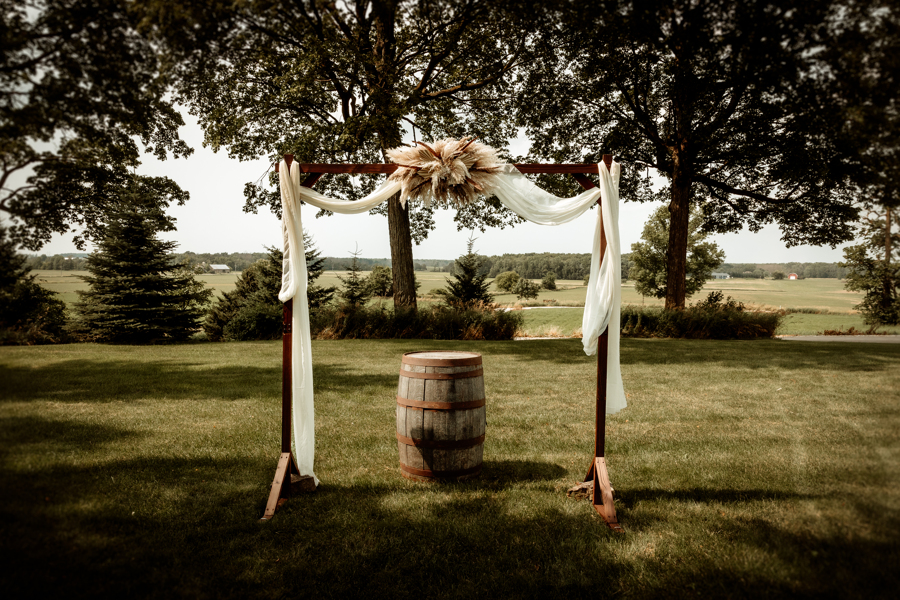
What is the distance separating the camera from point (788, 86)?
10.7ft

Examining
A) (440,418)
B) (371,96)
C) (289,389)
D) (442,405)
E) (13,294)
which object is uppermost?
(371,96)

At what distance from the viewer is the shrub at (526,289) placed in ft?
151

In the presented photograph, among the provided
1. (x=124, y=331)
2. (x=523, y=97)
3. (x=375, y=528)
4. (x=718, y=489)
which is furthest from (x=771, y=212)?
(x=124, y=331)

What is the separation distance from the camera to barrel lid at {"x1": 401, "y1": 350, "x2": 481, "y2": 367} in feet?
15.0

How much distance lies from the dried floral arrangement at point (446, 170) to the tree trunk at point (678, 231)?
577 inches

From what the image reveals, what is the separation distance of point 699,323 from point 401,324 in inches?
410

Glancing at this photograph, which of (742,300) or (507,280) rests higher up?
(507,280)

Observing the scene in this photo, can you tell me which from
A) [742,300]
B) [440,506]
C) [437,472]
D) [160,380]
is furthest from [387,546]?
[742,300]

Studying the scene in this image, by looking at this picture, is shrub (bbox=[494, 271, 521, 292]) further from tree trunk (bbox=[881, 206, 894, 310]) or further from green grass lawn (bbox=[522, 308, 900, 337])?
tree trunk (bbox=[881, 206, 894, 310])

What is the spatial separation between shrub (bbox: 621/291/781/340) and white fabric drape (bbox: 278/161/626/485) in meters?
13.7

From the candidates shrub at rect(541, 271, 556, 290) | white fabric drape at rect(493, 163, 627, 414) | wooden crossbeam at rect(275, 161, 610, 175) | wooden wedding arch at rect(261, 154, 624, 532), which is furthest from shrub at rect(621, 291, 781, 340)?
shrub at rect(541, 271, 556, 290)

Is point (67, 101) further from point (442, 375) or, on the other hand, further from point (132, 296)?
point (132, 296)

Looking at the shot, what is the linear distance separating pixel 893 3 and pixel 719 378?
8604 mm

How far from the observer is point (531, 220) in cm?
447
